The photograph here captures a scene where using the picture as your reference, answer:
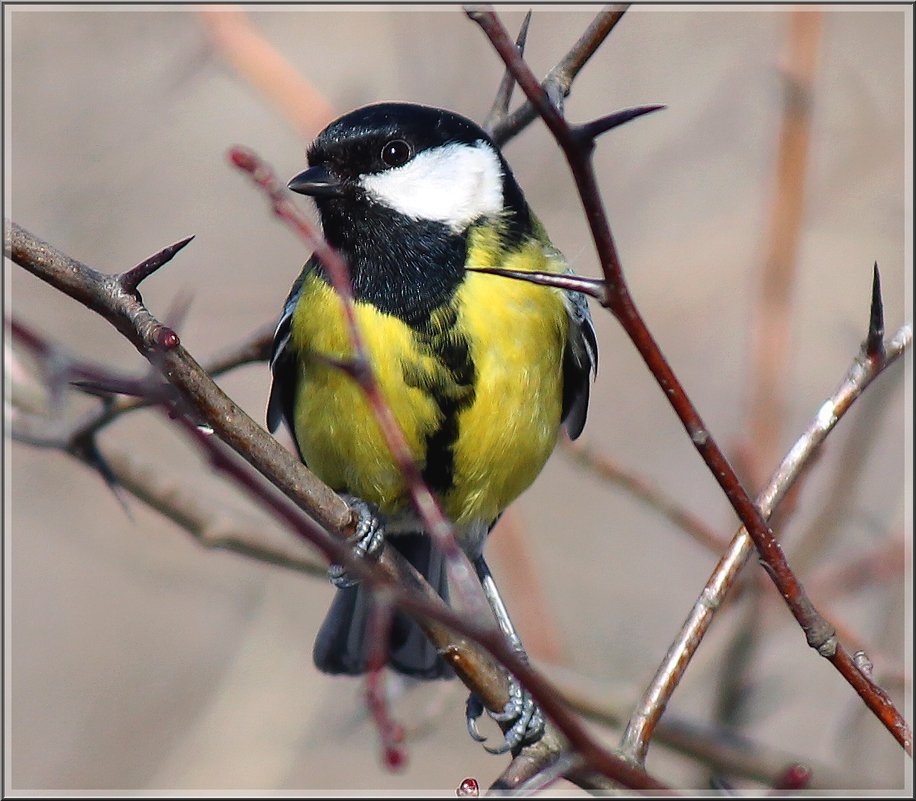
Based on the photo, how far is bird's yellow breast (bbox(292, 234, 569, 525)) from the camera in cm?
235

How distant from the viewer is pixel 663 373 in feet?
3.88

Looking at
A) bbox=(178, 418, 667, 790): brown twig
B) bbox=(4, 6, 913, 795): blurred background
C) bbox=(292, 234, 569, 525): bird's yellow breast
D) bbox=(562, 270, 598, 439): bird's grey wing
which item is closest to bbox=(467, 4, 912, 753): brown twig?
bbox=(178, 418, 667, 790): brown twig

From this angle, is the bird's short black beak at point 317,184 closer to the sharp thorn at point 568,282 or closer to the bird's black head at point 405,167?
the bird's black head at point 405,167

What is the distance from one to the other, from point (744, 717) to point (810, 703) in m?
1.21

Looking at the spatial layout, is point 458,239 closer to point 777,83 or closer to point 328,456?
point 328,456

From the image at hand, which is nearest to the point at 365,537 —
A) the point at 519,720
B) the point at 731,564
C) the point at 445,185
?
the point at 519,720

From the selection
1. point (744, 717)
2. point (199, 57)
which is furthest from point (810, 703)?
point (199, 57)

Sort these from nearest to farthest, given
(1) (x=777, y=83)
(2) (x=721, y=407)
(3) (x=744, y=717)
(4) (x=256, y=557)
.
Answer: (4) (x=256, y=557) → (3) (x=744, y=717) → (1) (x=777, y=83) → (2) (x=721, y=407)

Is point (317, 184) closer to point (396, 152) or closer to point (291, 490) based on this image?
point (396, 152)

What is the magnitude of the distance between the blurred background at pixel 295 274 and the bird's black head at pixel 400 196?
89cm

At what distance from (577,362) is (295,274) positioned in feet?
6.62

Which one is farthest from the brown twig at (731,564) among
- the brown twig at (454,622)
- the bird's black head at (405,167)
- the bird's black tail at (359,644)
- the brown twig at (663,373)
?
the bird's black tail at (359,644)

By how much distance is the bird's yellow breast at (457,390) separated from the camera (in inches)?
92.4

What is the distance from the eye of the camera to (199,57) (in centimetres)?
A: 327
